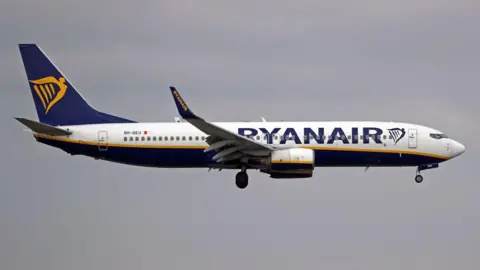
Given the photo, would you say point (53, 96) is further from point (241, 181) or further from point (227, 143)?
point (241, 181)

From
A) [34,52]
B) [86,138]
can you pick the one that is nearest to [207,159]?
[86,138]

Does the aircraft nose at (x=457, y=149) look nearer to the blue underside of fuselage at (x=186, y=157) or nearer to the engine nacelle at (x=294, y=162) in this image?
the blue underside of fuselage at (x=186, y=157)

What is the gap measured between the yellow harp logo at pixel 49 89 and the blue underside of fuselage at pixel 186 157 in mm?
3551

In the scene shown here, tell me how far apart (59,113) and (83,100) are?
2.02 meters

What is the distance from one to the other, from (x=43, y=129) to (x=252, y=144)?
14.3m

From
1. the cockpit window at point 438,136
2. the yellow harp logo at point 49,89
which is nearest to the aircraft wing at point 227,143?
the cockpit window at point 438,136

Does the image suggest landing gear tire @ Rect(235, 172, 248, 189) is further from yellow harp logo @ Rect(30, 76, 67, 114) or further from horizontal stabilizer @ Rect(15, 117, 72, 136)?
yellow harp logo @ Rect(30, 76, 67, 114)

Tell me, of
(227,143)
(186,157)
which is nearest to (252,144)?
(227,143)

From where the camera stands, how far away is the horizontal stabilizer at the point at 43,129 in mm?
76875

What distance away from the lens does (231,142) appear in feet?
250

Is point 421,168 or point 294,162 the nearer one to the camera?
point 294,162

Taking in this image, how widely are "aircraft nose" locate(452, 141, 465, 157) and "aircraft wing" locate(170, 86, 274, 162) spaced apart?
42.9ft

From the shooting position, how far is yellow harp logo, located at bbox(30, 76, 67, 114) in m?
81.8

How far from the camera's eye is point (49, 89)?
270 feet
